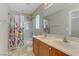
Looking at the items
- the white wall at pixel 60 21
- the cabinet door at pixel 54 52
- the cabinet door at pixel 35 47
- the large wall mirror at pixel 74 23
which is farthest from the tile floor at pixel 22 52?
the large wall mirror at pixel 74 23

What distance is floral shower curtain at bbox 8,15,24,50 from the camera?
192cm

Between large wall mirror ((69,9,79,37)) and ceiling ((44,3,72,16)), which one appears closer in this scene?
large wall mirror ((69,9,79,37))

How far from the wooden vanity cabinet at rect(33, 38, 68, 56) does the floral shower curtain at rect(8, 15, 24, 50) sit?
0.23 m

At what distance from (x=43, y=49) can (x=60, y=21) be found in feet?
1.69

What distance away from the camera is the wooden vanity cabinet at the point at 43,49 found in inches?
61.2

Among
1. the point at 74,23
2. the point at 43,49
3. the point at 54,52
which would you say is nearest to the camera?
the point at 54,52

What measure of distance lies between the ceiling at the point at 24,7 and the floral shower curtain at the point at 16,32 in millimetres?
113

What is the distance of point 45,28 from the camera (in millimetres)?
1931

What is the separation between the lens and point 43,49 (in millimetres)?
1835

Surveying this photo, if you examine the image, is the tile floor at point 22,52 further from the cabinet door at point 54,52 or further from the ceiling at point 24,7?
the ceiling at point 24,7

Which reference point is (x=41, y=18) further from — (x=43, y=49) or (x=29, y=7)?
(x=43, y=49)

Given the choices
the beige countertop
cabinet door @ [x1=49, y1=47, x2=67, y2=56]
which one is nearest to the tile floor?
the beige countertop

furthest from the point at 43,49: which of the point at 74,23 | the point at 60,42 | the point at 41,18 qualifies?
the point at 74,23

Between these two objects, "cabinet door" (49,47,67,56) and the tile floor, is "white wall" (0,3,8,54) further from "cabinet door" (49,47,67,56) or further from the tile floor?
"cabinet door" (49,47,67,56)
